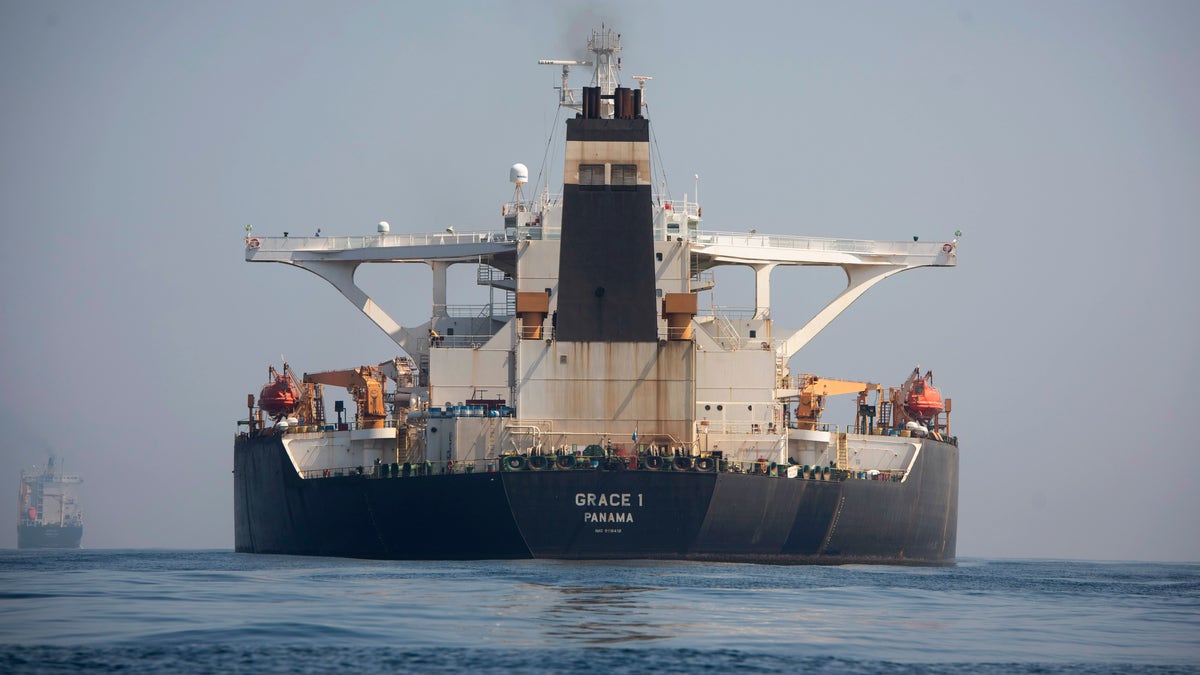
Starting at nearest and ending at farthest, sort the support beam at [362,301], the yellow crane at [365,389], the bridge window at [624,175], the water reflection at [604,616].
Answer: the water reflection at [604,616] → the bridge window at [624,175] → the yellow crane at [365,389] → the support beam at [362,301]

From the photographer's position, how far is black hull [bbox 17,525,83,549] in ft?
616

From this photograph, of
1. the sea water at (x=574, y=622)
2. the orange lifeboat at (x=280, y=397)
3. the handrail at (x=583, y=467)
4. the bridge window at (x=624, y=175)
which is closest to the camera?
the sea water at (x=574, y=622)

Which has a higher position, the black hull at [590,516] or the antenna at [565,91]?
the antenna at [565,91]

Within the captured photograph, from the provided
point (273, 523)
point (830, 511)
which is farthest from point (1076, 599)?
point (273, 523)

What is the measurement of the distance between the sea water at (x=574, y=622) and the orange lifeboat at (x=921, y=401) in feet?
81.0

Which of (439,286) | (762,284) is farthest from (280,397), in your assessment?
(762,284)

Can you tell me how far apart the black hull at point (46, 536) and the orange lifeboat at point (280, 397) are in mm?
121931

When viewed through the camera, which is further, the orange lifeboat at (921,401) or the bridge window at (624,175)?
the orange lifeboat at (921,401)

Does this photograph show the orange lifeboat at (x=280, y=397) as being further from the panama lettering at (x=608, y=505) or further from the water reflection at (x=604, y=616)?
the water reflection at (x=604, y=616)

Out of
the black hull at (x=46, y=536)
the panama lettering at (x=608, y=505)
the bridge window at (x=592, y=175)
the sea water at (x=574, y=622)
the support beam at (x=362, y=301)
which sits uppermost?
the bridge window at (x=592, y=175)

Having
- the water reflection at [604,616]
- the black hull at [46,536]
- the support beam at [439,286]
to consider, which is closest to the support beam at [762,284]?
the support beam at [439,286]

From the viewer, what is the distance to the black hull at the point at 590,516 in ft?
168

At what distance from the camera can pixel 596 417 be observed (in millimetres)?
56219

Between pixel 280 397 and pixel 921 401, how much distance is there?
28.5 meters
